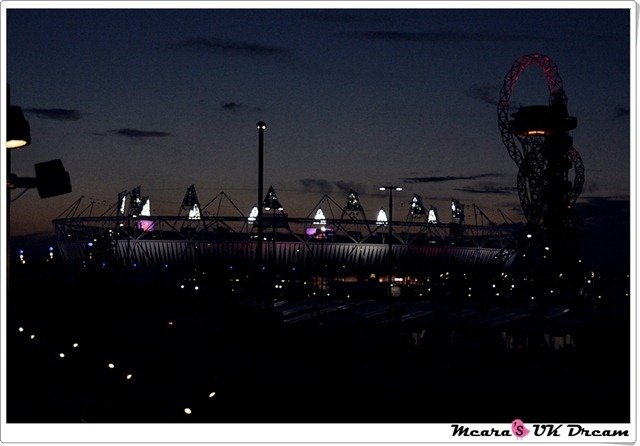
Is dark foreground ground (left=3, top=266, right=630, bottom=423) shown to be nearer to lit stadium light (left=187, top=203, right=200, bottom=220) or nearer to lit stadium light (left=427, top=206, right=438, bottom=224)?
lit stadium light (left=187, top=203, right=200, bottom=220)

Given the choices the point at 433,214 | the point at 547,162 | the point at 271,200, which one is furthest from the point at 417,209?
the point at 547,162

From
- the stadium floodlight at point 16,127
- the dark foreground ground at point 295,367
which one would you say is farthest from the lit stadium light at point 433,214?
the stadium floodlight at point 16,127

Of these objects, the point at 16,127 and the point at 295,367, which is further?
the point at 295,367

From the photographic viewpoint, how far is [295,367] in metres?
24.1

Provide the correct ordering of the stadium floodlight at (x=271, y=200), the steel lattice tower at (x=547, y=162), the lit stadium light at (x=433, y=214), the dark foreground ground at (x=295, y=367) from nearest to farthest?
the dark foreground ground at (x=295, y=367) < the steel lattice tower at (x=547, y=162) < the stadium floodlight at (x=271, y=200) < the lit stadium light at (x=433, y=214)

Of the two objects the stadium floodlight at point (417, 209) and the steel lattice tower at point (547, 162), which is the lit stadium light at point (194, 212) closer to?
the stadium floodlight at point (417, 209)

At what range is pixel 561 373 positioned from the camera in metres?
23.4

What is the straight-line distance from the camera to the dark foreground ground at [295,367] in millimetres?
16797

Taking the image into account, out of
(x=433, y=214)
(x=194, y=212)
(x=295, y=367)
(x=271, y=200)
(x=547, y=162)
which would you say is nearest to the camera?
(x=295, y=367)

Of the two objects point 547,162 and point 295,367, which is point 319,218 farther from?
point 295,367

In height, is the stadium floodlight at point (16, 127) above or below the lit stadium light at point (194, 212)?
below

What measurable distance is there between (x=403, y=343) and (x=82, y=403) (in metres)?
15.4

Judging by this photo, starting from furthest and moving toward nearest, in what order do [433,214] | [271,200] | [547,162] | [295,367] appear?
[433,214], [271,200], [547,162], [295,367]
